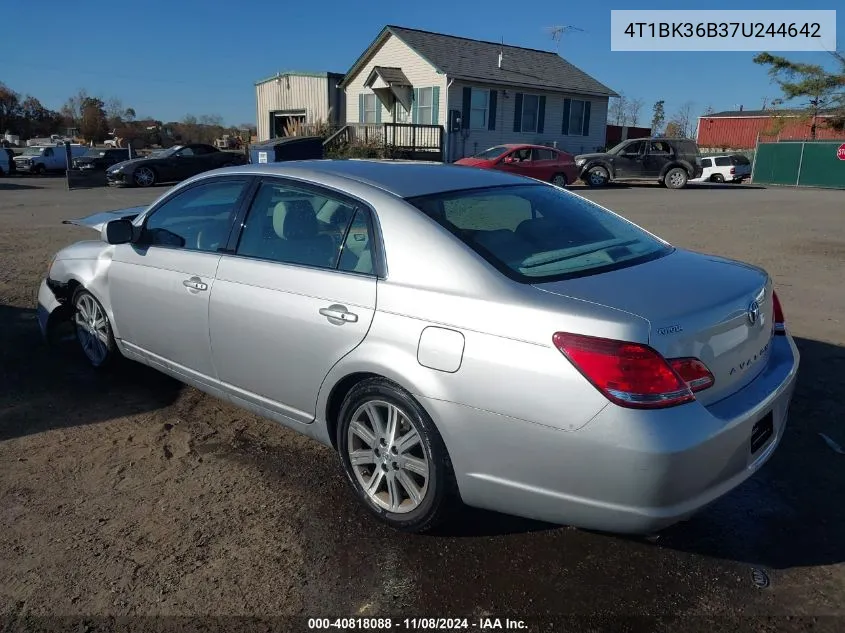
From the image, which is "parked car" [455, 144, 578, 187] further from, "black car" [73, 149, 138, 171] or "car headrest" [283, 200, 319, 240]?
"car headrest" [283, 200, 319, 240]

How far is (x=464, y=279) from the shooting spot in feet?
9.14

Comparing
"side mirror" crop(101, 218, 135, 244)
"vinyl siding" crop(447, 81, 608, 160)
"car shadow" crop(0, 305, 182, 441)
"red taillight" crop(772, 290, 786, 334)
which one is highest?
"vinyl siding" crop(447, 81, 608, 160)

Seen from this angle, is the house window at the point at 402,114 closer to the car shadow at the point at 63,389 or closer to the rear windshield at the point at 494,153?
the rear windshield at the point at 494,153

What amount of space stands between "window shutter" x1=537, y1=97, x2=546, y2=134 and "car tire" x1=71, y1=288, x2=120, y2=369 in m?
28.3

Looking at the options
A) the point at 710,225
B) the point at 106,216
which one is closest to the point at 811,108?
the point at 710,225

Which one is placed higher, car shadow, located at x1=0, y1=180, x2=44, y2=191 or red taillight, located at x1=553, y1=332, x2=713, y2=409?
red taillight, located at x1=553, y1=332, x2=713, y2=409

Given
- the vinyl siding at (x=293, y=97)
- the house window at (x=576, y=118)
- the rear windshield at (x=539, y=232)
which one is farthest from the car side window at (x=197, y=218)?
the vinyl siding at (x=293, y=97)

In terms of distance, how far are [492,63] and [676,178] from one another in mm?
9700

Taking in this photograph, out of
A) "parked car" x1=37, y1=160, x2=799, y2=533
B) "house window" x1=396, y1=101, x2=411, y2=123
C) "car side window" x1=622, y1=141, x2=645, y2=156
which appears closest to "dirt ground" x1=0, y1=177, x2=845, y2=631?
"parked car" x1=37, y1=160, x2=799, y2=533

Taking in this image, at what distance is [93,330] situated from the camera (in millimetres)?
4926

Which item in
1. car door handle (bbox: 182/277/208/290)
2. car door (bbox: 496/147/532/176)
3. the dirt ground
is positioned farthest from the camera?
car door (bbox: 496/147/532/176)

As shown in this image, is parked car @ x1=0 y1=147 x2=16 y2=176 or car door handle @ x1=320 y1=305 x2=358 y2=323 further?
parked car @ x1=0 y1=147 x2=16 y2=176

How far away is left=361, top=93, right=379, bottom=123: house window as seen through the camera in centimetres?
3134

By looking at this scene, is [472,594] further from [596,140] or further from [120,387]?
[596,140]
